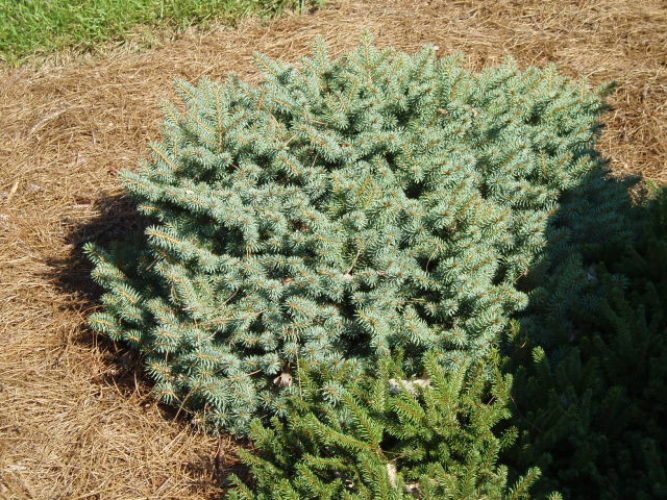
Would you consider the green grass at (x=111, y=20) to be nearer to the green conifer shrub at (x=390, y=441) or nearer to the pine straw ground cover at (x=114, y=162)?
the pine straw ground cover at (x=114, y=162)

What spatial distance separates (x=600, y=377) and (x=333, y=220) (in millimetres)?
1207

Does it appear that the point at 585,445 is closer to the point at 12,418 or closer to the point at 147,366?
the point at 147,366

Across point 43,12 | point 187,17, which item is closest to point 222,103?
point 187,17

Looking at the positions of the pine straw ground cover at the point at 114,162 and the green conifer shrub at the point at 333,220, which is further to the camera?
the pine straw ground cover at the point at 114,162

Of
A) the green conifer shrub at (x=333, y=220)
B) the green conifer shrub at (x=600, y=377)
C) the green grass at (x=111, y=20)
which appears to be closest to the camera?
the green conifer shrub at (x=600, y=377)

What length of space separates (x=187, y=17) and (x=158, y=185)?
2.91 meters

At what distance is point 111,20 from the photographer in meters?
5.42

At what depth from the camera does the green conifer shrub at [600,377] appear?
7.63 ft

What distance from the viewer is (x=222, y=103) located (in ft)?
10.0

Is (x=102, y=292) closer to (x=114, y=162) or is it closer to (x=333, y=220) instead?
(x=114, y=162)

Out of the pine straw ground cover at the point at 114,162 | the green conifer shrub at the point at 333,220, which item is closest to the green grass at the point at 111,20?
the pine straw ground cover at the point at 114,162

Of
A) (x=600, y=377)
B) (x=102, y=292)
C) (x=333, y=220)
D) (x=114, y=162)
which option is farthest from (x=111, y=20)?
(x=600, y=377)

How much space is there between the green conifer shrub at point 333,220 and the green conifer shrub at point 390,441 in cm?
15

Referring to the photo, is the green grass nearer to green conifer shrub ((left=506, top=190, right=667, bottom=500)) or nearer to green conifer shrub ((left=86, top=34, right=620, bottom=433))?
green conifer shrub ((left=86, top=34, right=620, bottom=433))
